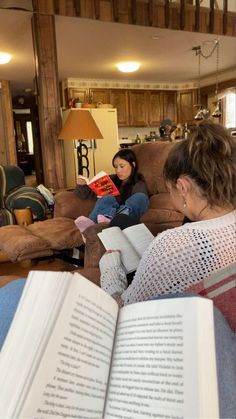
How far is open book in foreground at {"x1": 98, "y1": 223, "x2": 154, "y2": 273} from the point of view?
120 centimetres

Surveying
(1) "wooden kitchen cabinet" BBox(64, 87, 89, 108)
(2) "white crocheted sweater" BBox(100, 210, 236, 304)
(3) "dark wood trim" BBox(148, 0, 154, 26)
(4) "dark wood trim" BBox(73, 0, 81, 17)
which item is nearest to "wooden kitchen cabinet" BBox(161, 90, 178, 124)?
(1) "wooden kitchen cabinet" BBox(64, 87, 89, 108)

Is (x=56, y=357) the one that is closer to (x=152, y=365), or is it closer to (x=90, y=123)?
(x=152, y=365)

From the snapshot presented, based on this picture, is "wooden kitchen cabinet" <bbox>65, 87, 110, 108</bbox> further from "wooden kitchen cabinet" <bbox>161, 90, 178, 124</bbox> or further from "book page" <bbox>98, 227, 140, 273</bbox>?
"book page" <bbox>98, 227, 140, 273</bbox>

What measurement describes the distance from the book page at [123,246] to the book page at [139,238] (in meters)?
0.02

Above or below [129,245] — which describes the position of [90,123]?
above

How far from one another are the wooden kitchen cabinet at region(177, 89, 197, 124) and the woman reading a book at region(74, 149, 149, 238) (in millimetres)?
4735

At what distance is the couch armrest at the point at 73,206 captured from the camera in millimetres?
2727

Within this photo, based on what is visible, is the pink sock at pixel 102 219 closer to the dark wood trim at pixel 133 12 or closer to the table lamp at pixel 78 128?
A: the table lamp at pixel 78 128

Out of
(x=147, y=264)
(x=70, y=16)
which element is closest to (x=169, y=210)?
(x=147, y=264)

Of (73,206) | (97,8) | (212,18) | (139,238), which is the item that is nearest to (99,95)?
(212,18)

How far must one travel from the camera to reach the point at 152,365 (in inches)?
16.3

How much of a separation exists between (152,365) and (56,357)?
0.12 m

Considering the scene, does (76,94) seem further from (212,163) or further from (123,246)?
(212,163)

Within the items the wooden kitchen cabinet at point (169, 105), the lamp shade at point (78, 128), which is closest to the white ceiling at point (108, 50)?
the wooden kitchen cabinet at point (169, 105)
